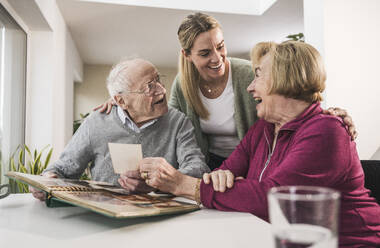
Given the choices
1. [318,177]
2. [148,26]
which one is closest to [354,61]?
[318,177]

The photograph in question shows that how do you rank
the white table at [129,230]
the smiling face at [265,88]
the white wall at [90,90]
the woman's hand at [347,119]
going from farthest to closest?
→ the white wall at [90,90], the smiling face at [265,88], the woman's hand at [347,119], the white table at [129,230]

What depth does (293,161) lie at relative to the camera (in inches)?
Answer: 36.0

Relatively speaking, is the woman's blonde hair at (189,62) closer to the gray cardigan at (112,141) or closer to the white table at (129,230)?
the gray cardigan at (112,141)

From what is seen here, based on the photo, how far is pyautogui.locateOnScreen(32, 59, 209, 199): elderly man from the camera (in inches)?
56.1

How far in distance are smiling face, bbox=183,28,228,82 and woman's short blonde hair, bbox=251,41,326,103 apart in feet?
1.96

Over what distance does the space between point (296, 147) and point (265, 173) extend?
0.63 ft

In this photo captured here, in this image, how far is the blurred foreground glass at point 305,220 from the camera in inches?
12.9

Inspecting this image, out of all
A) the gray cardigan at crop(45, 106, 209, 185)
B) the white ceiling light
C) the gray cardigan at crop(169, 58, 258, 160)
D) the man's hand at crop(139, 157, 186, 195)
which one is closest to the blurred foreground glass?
the man's hand at crop(139, 157, 186, 195)

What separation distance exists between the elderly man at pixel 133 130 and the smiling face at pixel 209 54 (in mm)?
327

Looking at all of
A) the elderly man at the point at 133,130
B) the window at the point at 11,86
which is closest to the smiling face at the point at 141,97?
the elderly man at the point at 133,130

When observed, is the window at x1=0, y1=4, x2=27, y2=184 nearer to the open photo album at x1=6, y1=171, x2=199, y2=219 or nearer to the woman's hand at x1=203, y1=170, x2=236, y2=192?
the open photo album at x1=6, y1=171, x2=199, y2=219

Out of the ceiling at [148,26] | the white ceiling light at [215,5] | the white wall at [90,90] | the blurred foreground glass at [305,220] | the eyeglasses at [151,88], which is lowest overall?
the blurred foreground glass at [305,220]

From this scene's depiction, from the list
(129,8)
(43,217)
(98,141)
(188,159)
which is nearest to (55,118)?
(129,8)

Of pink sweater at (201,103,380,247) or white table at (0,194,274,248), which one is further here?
pink sweater at (201,103,380,247)
